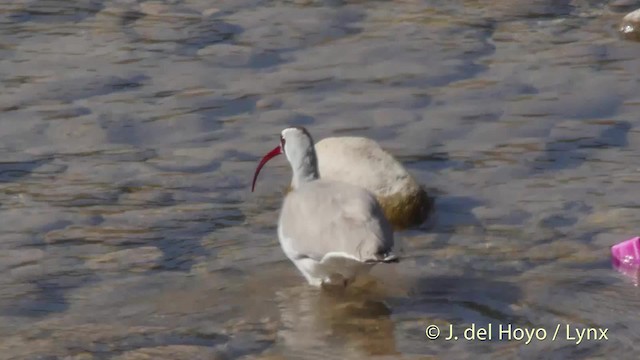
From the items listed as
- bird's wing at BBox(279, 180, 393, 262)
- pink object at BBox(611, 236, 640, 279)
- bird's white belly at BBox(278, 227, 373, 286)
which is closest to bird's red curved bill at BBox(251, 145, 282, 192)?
bird's wing at BBox(279, 180, 393, 262)

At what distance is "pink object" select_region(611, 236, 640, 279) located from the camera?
6.77 meters

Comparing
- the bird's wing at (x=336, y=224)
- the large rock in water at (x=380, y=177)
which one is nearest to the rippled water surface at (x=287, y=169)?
the large rock in water at (x=380, y=177)

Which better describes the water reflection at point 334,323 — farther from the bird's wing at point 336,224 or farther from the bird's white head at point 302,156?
the bird's white head at point 302,156

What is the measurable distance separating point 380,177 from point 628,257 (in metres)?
1.43

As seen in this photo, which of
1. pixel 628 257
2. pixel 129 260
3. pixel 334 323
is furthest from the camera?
pixel 129 260

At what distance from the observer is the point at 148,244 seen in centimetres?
739

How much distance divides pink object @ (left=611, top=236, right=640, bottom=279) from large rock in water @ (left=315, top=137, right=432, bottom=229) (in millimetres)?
1159

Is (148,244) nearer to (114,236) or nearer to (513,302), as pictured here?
(114,236)

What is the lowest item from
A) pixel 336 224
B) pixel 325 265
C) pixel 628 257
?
pixel 628 257

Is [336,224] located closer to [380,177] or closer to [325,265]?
[325,265]

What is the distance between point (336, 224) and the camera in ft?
21.3

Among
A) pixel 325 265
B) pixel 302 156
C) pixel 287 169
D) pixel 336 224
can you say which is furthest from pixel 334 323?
pixel 287 169

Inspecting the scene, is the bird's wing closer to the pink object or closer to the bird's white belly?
the bird's white belly

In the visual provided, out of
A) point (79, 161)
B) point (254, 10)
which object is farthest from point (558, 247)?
point (254, 10)
